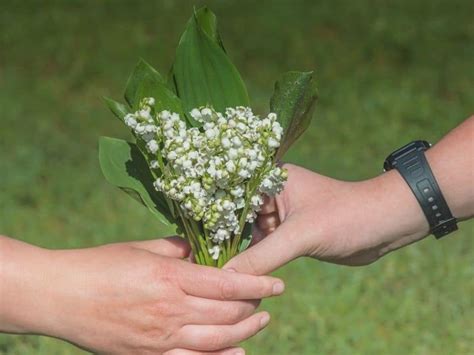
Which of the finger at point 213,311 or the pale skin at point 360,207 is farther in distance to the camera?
the pale skin at point 360,207

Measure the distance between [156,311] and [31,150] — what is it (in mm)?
2589

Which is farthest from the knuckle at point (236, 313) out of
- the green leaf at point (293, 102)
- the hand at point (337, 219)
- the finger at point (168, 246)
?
the green leaf at point (293, 102)

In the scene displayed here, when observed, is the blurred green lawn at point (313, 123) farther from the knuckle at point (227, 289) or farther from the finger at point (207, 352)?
the knuckle at point (227, 289)

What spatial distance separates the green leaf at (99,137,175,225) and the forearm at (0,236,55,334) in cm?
23

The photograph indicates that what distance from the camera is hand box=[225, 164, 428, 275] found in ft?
7.28

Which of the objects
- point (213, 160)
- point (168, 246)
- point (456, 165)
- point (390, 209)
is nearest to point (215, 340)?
point (168, 246)

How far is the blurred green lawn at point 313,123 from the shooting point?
10.9 feet

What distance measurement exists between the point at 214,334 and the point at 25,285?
0.40 metres

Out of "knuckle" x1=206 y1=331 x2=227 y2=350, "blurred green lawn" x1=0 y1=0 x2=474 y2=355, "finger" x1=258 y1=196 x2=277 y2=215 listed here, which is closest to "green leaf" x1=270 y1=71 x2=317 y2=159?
"finger" x1=258 y1=196 x2=277 y2=215

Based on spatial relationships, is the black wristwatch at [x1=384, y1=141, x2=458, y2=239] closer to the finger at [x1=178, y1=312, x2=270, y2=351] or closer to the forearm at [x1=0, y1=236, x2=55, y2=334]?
the finger at [x1=178, y1=312, x2=270, y2=351]

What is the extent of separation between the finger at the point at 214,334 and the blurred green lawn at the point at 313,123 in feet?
3.43

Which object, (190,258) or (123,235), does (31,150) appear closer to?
(123,235)

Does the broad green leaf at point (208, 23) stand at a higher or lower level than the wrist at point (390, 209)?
higher

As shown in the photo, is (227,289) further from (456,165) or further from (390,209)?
(456,165)
